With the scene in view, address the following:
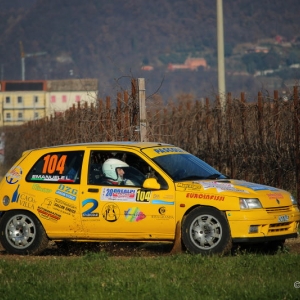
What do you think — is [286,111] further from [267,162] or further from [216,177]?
[216,177]

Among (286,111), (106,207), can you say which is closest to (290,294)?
(106,207)

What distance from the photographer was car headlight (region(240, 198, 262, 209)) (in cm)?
1207

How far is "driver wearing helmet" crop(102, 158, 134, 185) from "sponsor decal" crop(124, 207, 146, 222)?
445mm

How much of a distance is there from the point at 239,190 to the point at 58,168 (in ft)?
8.60

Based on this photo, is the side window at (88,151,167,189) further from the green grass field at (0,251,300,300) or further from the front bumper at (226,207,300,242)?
the front bumper at (226,207,300,242)

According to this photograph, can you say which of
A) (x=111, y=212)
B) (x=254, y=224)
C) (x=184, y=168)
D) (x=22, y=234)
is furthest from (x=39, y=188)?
(x=254, y=224)

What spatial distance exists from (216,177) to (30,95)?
493 ft

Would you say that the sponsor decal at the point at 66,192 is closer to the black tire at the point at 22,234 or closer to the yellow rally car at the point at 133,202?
the yellow rally car at the point at 133,202

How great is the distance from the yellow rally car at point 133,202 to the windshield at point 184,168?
0.05 ft


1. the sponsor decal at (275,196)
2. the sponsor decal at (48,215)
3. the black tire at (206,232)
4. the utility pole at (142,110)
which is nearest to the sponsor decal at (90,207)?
the sponsor decal at (48,215)

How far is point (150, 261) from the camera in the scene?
11578 millimetres

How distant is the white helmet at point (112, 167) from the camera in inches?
515

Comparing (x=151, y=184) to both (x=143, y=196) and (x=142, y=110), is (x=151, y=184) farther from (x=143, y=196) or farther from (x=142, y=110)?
(x=142, y=110)

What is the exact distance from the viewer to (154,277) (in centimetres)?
1045
